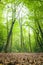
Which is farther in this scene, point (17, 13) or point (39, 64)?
point (17, 13)

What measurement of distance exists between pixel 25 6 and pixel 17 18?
61cm

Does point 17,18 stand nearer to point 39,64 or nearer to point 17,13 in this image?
point 17,13

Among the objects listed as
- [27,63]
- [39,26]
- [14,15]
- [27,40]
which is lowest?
[27,63]

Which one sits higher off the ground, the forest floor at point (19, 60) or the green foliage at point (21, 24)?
the green foliage at point (21, 24)

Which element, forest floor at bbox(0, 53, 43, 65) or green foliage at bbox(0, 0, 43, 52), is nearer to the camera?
forest floor at bbox(0, 53, 43, 65)

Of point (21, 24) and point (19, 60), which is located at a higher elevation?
point (21, 24)

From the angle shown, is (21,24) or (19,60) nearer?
(19,60)

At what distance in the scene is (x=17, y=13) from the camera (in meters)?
4.15

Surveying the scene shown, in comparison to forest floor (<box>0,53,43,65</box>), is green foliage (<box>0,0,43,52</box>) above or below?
above

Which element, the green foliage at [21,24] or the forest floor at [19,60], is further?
the green foliage at [21,24]

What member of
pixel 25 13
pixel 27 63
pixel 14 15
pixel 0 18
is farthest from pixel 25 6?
pixel 27 63

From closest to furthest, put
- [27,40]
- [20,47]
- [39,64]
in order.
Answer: [39,64] < [20,47] < [27,40]

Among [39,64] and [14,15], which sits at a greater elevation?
[14,15]

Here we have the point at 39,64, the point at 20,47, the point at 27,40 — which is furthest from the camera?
the point at 27,40
